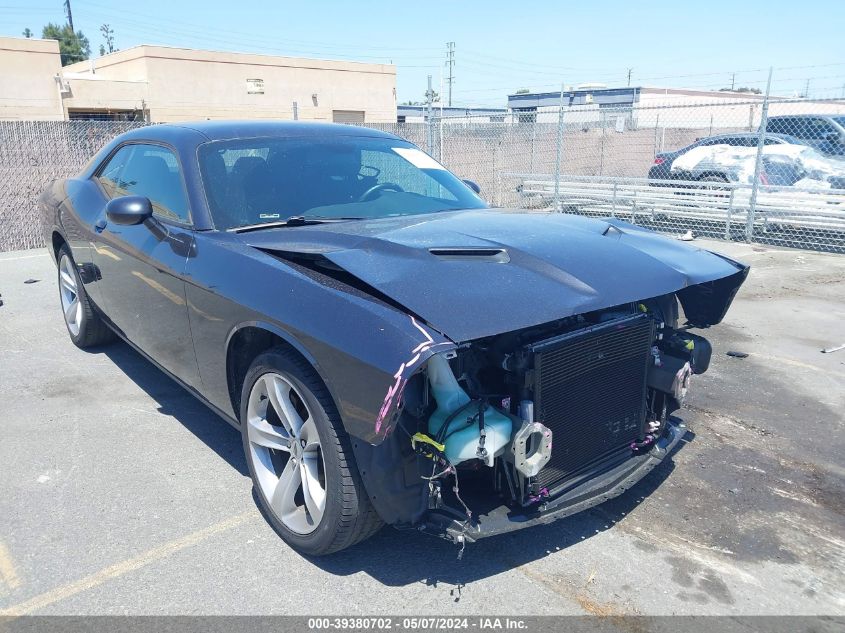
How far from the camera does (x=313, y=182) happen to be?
12.1 feet

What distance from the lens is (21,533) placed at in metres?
2.97

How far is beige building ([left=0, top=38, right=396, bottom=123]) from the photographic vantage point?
3241 centimetres

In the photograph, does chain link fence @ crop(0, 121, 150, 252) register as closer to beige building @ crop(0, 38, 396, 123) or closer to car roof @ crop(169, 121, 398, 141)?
car roof @ crop(169, 121, 398, 141)

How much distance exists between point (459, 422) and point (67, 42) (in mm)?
89590

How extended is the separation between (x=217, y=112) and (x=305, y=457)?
37.0 meters

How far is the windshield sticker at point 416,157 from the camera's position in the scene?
4.32 meters

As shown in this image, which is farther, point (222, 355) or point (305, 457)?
point (222, 355)

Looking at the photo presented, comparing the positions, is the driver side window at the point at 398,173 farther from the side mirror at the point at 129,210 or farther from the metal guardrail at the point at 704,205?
the metal guardrail at the point at 704,205

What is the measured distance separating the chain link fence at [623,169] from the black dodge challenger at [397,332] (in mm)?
5149

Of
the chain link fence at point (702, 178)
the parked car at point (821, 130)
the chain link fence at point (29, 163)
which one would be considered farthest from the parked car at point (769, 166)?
the chain link fence at point (29, 163)

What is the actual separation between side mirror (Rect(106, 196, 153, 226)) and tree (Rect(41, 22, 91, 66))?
8205 cm

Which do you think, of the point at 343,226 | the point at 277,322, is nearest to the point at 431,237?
the point at 343,226

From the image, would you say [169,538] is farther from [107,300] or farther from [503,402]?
[107,300]

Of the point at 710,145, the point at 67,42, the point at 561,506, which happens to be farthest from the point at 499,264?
the point at 67,42
